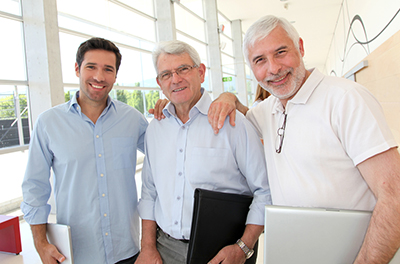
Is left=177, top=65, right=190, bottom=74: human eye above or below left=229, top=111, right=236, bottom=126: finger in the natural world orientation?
above

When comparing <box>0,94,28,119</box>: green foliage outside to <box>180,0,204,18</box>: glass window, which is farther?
<box>180,0,204,18</box>: glass window

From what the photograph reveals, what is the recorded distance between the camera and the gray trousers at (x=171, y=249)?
57.3 inches

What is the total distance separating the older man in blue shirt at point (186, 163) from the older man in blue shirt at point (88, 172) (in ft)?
0.65

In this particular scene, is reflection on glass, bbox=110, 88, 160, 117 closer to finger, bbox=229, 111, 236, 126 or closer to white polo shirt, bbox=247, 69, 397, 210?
finger, bbox=229, 111, 236, 126

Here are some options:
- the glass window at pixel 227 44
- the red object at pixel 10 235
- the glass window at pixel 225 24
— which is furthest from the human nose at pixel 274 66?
the glass window at pixel 227 44

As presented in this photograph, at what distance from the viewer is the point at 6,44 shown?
399 centimetres

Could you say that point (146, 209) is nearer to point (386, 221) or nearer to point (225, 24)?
point (386, 221)

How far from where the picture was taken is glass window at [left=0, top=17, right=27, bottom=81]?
12.9ft

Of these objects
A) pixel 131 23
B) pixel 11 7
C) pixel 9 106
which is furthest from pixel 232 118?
pixel 131 23

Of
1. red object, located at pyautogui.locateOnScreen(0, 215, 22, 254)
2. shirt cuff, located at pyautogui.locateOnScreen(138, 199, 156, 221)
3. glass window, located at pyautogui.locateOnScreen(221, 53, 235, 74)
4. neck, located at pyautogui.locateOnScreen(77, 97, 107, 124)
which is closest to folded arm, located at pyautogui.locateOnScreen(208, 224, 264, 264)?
shirt cuff, located at pyautogui.locateOnScreen(138, 199, 156, 221)

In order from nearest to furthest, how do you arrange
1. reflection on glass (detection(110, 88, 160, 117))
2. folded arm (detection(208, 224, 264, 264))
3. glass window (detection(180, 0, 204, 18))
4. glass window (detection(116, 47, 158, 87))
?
folded arm (detection(208, 224, 264, 264)), reflection on glass (detection(110, 88, 160, 117)), glass window (detection(116, 47, 158, 87)), glass window (detection(180, 0, 204, 18))

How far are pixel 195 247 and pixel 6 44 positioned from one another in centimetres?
439

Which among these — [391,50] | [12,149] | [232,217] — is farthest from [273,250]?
[12,149]

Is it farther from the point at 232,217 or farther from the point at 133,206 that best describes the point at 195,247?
the point at 133,206
